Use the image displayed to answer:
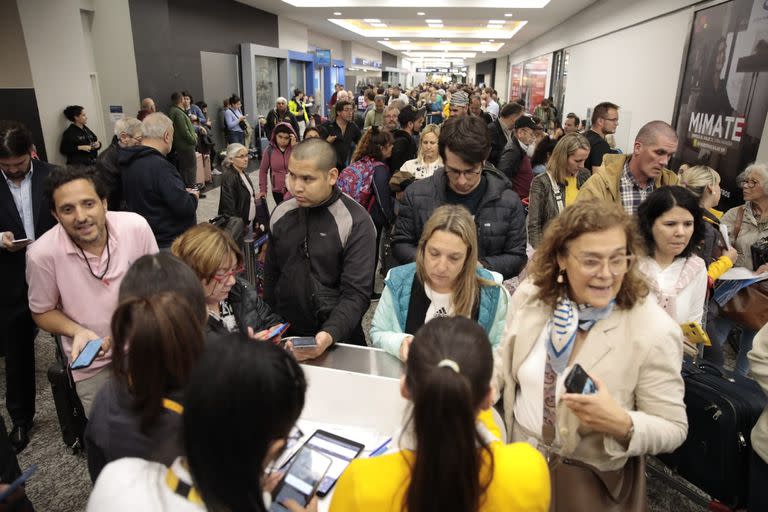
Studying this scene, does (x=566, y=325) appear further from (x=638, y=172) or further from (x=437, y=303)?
(x=638, y=172)

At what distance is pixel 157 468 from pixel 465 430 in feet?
2.15

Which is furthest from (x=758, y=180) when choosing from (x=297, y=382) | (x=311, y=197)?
(x=297, y=382)

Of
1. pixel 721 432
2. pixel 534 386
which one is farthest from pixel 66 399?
pixel 721 432

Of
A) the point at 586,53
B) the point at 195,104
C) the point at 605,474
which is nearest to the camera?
the point at 605,474

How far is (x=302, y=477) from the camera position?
1.52 meters

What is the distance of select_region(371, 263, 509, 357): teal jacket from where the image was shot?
1886mm

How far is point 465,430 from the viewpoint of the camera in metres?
0.91

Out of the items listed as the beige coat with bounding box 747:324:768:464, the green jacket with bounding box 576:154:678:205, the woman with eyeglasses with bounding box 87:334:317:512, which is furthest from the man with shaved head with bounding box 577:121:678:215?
the woman with eyeglasses with bounding box 87:334:317:512

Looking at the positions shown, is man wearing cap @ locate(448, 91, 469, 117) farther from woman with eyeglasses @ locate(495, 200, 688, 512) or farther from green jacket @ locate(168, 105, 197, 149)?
woman with eyeglasses @ locate(495, 200, 688, 512)

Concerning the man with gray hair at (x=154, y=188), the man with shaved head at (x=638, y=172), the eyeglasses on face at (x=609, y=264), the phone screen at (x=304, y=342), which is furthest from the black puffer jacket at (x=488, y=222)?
the man with gray hair at (x=154, y=188)

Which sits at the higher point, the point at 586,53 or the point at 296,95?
the point at 586,53

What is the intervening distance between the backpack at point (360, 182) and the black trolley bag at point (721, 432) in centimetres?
279

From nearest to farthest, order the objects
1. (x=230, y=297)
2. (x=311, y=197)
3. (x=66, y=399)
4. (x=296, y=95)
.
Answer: (x=230, y=297)
(x=311, y=197)
(x=66, y=399)
(x=296, y=95)

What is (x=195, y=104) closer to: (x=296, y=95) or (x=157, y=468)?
(x=296, y=95)
